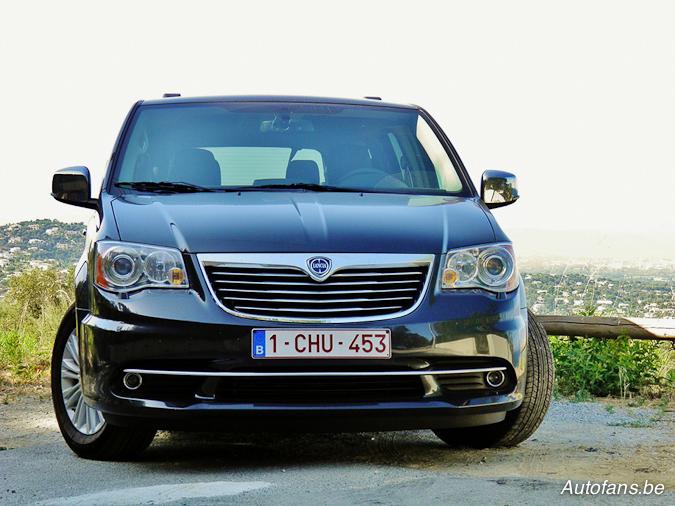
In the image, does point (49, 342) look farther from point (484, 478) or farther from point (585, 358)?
point (484, 478)

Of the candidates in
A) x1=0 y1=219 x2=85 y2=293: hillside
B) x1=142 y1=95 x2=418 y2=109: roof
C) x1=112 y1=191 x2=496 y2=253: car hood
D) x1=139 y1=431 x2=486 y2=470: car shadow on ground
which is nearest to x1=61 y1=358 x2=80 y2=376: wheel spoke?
x1=139 y1=431 x2=486 y2=470: car shadow on ground

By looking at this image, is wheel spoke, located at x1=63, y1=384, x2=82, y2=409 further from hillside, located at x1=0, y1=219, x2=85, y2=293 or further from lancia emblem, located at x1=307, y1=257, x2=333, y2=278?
hillside, located at x1=0, y1=219, x2=85, y2=293

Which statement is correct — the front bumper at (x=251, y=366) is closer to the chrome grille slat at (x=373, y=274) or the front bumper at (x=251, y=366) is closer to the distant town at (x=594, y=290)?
the chrome grille slat at (x=373, y=274)

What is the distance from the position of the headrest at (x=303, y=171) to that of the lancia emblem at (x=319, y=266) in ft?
3.93

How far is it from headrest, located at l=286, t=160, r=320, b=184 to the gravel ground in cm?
140

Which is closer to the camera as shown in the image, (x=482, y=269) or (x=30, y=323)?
(x=482, y=269)

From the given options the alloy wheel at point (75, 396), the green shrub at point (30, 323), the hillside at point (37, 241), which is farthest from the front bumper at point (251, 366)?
the hillside at point (37, 241)

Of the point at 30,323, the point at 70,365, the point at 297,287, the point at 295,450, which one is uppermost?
the point at 297,287

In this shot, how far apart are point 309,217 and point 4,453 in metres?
2.15

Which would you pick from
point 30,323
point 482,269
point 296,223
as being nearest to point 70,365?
point 296,223

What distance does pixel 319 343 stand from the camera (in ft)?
17.0

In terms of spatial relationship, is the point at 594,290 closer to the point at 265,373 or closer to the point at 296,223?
the point at 296,223

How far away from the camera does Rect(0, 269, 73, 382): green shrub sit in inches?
404

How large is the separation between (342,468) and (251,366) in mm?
698
